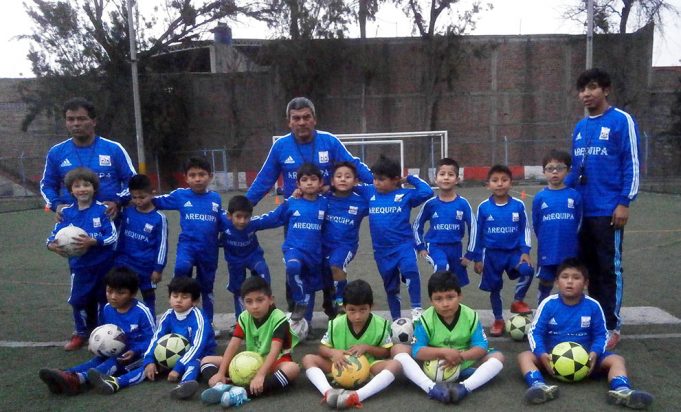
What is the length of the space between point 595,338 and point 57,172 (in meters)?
4.73

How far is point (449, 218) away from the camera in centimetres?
518

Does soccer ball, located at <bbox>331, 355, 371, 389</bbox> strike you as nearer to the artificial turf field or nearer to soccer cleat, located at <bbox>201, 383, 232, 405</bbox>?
the artificial turf field

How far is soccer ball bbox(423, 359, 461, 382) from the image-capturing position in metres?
3.94

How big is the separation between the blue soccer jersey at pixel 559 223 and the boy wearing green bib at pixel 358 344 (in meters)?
1.67

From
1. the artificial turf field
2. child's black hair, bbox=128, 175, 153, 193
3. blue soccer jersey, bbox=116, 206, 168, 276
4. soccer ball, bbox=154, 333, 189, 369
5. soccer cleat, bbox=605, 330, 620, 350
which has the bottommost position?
the artificial turf field

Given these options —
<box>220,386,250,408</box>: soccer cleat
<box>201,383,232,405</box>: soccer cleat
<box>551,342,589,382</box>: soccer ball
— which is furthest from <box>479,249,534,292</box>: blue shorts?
<box>201,383,232,405</box>: soccer cleat

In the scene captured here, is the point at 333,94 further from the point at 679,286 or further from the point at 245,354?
the point at 245,354

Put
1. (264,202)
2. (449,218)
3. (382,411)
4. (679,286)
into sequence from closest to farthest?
(382,411)
(449,218)
(679,286)
(264,202)

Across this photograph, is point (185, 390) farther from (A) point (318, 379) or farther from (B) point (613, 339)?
(B) point (613, 339)

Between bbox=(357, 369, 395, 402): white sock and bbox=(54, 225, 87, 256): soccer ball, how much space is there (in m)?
2.70

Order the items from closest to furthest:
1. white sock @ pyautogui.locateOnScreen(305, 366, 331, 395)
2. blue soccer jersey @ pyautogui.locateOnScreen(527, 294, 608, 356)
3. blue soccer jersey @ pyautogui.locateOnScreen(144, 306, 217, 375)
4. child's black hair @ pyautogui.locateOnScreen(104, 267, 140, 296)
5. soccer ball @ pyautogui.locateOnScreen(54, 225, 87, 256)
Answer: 1. white sock @ pyautogui.locateOnScreen(305, 366, 331, 395)
2. blue soccer jersey @ pyautogui.locateOnScreen(527, 294, 608, 356)
3. blue soccer jersey @ pyautogui.locateOnScreen(144, 306, 217, 375)
4. child's black hair @ pyautogui.locateOnScreen(104, 267, 140, 296)
5. soccer ball @ pyautogui.locateOnScreen(54, 225, 87, 256)

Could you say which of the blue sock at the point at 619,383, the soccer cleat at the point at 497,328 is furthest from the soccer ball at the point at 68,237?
the blue sock at the point at 619,383

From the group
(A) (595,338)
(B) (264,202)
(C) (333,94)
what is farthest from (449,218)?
(C) (333,94)

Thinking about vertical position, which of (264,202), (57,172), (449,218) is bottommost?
(264,202)
